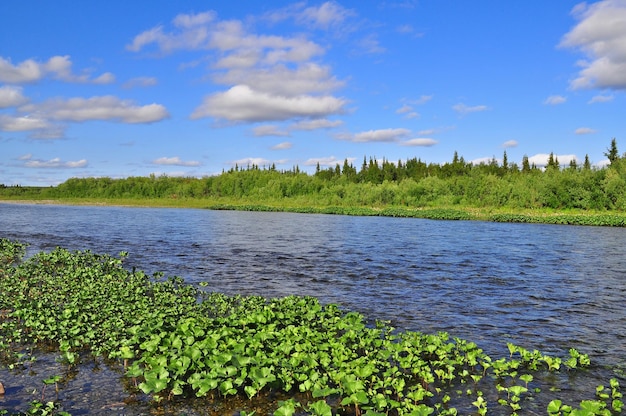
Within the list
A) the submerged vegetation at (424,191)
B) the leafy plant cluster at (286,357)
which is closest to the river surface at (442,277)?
the leafy plant cluster at (286,357)

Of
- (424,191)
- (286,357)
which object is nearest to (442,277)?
(286,357)

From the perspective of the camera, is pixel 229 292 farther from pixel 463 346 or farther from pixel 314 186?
pixel 314 186

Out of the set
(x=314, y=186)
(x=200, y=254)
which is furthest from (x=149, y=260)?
(x=314, y=186)

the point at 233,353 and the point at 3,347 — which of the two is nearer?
the point at 233,353

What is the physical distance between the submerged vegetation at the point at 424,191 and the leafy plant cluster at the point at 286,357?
203 feet

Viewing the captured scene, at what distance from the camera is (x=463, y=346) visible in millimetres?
10977

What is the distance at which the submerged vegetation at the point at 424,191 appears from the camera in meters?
77.2

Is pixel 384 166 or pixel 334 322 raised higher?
pixel 384 166

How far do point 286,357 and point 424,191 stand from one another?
9842cm

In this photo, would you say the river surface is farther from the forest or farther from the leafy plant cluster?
the forest

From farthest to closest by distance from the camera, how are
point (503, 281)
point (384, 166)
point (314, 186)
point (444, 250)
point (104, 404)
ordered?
point (384, 166) < point (314, 186) < point (444, 250) < point (503, 281) < point (104, 404)

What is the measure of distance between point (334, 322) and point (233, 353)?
4.55 m

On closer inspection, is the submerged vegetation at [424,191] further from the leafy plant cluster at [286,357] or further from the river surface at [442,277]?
the leafy plant cluster at [286,357]

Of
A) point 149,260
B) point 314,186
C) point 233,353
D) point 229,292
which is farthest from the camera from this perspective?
point 314,186
